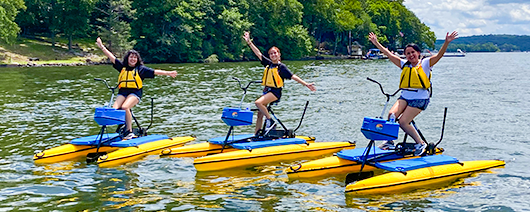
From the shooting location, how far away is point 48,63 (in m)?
54.0

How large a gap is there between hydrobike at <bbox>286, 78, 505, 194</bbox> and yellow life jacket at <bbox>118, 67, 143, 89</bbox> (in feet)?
14.8

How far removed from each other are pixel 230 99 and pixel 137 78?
12516mm

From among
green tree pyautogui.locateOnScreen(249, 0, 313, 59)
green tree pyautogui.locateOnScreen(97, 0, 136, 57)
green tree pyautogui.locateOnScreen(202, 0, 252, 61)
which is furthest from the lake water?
green tree pyautogui.locateOnScreen(249, 0, 313, 59)

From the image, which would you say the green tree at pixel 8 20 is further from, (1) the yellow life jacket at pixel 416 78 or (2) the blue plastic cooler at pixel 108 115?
(1) the yellow life jacket at pixel 416 78

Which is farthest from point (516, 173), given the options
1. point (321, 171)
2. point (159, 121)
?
point (159, 121)

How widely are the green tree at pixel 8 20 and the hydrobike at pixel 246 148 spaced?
157ft

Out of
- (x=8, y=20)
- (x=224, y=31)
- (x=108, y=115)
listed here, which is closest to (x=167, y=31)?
(x=224, y=31)

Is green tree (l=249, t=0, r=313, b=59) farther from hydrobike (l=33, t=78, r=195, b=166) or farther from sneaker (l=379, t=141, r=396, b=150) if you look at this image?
sneaker (l=379, t=141, r=396, b=150)

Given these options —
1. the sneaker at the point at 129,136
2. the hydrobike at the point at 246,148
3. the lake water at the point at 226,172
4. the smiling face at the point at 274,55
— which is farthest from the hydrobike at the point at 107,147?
the smiling face at the point at 274,55

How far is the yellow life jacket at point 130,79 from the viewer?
472 inches

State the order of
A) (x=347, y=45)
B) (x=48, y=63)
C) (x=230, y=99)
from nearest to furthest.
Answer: (x=230, y=99)
(x=48, y=63)
(x=347, y=45)

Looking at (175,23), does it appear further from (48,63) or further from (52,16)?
(48,63)

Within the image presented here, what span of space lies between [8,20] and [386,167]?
52377mm

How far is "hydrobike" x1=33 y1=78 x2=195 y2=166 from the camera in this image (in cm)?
1080
